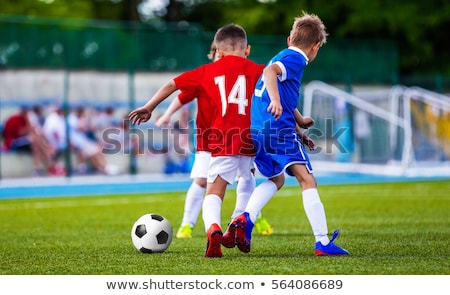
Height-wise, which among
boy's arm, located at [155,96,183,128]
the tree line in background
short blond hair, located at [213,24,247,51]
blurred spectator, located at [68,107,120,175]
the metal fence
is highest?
the tree line in background

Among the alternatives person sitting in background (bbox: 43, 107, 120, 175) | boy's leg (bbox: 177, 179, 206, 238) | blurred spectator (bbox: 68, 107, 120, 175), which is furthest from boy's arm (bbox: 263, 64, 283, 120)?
Result: blurred spectator (bbox: 68, 107, 120, 175)

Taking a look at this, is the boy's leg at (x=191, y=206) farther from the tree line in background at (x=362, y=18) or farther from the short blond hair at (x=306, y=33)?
the tree line in background at (x=362, y=18)

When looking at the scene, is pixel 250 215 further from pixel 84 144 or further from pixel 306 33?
pixel 84 144

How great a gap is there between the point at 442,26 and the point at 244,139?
97.8 ft

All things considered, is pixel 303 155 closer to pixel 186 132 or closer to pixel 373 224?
pixel 373 224

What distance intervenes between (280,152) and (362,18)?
2807cm

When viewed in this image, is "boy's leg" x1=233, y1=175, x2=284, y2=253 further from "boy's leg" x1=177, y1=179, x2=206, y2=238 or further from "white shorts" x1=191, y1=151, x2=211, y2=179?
"boy's leg" x1=177, y1=179, x2=206, y2=238

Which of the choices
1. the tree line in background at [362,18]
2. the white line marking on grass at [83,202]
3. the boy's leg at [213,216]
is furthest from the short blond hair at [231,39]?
the tree line in background at [362,18]

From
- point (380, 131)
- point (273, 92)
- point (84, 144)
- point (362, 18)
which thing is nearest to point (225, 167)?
point (273, 92)

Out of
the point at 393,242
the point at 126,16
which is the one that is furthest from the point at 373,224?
the point at 126,16

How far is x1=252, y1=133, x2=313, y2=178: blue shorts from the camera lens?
6586 mm

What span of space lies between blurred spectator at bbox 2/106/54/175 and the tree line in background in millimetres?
14544

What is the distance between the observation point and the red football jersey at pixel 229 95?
684 cm
